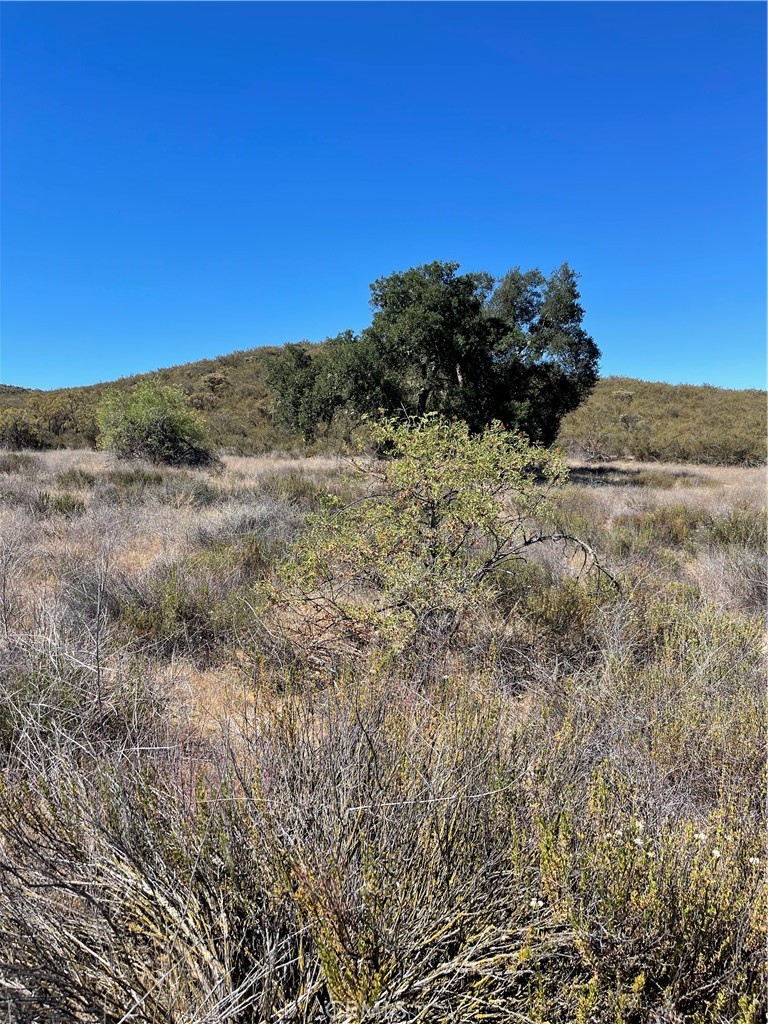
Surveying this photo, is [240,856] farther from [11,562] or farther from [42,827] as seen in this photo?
[11,562]

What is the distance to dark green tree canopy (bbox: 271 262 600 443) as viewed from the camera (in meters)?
18.2

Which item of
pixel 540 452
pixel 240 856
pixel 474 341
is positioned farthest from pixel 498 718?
pixel 474 341

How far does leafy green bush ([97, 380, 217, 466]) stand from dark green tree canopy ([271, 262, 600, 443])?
4753 millimetres

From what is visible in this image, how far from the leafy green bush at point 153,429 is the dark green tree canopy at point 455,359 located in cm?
475

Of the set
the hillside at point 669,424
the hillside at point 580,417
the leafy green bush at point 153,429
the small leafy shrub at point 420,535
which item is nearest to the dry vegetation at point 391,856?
the small leafy shrub at point 420,535

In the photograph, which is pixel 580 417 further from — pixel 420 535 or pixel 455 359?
pixel 420 535

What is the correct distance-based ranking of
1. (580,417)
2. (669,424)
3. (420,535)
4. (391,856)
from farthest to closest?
(580,417)
(669,424)
(420,535)
(391,856)

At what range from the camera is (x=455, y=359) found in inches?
744

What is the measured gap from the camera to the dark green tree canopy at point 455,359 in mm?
18203

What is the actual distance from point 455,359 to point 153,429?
10.9 metres

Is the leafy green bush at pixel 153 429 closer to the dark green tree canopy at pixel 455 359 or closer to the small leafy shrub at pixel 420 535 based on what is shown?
the dark green tree canopy at pixel 455 359

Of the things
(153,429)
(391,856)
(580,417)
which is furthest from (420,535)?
(580,417)

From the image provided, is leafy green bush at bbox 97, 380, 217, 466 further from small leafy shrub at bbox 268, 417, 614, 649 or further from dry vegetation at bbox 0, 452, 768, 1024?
dry vegetation at bbox 0, 452, 768, 1024

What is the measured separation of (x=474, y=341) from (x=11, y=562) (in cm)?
1704
